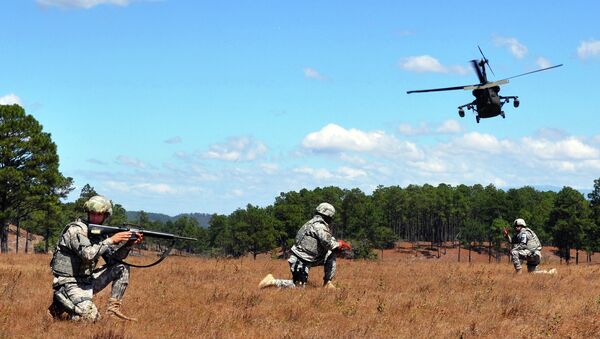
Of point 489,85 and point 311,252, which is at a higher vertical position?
point 489,85

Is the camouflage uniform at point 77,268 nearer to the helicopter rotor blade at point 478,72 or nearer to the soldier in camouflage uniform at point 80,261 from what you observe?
the soldier in camouflage uniform at point 80,261

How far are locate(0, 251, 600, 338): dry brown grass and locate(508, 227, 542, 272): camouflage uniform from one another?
9.59 ft

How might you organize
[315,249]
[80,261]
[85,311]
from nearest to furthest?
1. [85,311]
2. [80,261]
3. [315,249]

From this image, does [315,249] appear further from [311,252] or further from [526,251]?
[526,251]

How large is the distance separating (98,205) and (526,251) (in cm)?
1495

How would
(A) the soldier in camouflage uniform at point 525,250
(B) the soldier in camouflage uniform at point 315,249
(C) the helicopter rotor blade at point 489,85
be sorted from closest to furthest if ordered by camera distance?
(B) the soldier in camouflage uniform at point 315,249 < (A) the soldier in camouflage uniform at point 525,250 < (C) the helicopter rotor blade at point 489,85

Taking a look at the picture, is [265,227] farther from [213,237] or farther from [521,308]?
[521,308]

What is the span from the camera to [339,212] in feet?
379

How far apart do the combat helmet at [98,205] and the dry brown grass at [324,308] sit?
5.23 ft

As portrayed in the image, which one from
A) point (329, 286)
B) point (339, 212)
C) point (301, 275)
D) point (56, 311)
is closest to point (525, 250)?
point (329, 286)

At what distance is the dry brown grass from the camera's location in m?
8.96

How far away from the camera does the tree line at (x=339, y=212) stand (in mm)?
43719

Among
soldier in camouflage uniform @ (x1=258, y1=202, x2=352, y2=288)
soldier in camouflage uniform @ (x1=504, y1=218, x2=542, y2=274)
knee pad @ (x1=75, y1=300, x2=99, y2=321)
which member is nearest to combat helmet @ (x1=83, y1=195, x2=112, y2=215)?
knee pad @ (x1=75, y1=300, x2=99, y2=321)

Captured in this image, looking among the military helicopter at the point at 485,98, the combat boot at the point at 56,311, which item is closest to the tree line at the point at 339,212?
the military helicopter at the point at 485,98
